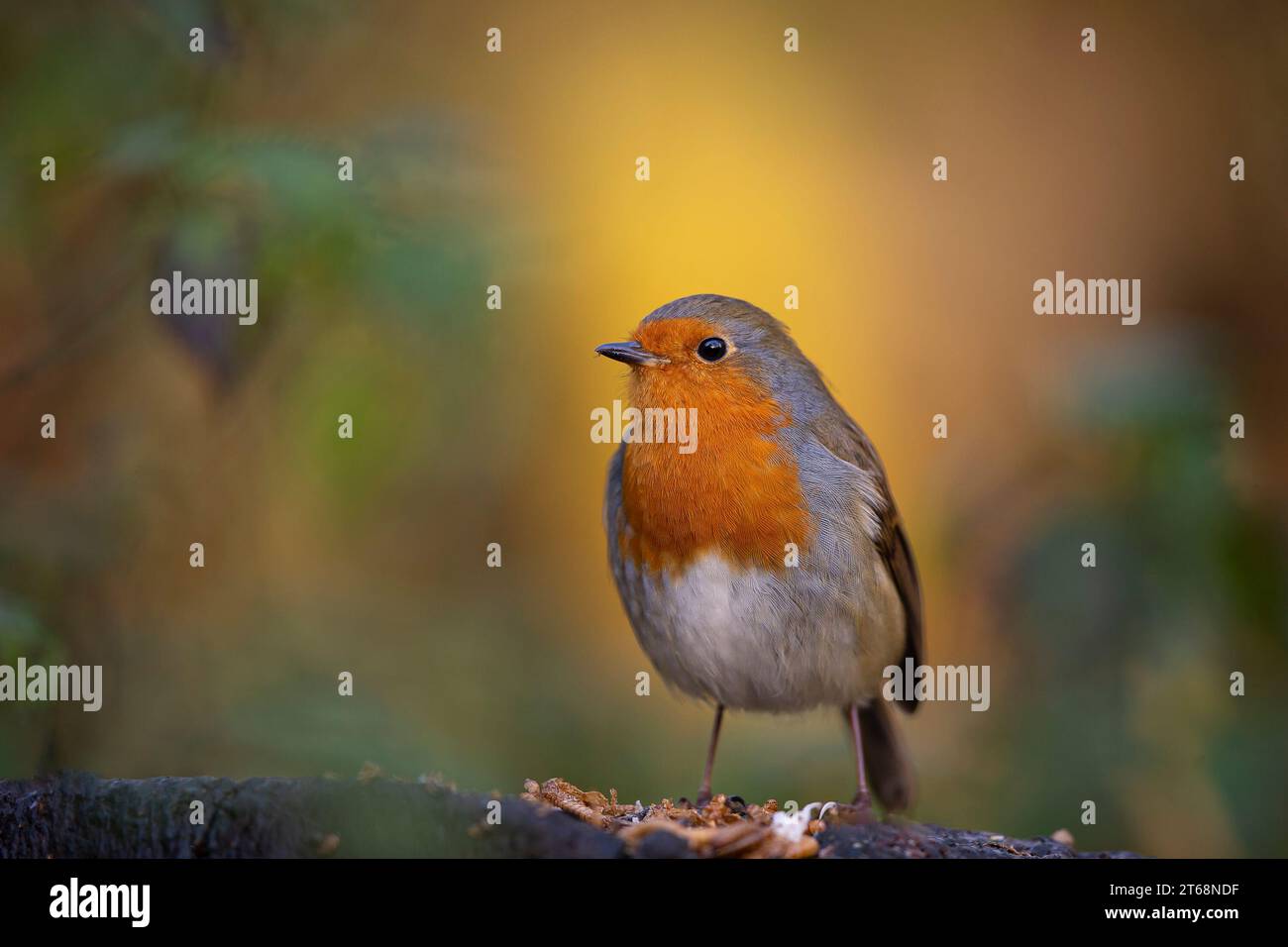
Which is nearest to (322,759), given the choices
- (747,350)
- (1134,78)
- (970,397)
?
(747,350)

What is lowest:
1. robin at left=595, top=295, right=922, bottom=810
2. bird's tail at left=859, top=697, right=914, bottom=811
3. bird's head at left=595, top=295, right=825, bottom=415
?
bird's tail at left=859, top=697, right=914, bottom=811

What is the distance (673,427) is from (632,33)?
417 centimetres

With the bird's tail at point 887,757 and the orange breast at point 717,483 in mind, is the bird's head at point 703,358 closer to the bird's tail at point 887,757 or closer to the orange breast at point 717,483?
the orange breast at point 717,483

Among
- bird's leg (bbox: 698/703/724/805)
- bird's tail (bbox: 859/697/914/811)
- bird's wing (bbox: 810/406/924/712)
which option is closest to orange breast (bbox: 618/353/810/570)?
bird's wing (bbox: 810/406/924/712)

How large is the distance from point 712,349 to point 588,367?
9.65 ft

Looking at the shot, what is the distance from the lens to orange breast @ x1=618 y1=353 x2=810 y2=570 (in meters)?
3.68

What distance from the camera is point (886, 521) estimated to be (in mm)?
4070

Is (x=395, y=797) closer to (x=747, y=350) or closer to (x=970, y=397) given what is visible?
(x=747, y=350)

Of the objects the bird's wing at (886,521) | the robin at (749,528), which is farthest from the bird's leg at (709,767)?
the bird's wing at (886,521)

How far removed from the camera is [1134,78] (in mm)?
7258

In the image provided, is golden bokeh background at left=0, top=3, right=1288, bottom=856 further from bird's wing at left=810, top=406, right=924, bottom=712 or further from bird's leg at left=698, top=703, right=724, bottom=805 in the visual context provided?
bird's leg at left=698, top=703, right=724, bottom=805

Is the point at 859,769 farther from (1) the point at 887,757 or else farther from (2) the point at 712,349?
(2) the point at 712,349

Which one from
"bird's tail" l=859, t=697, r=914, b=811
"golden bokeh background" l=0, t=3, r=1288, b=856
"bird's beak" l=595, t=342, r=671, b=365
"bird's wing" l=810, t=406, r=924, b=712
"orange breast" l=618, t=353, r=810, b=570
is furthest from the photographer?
"bird's tail" l=859, t=697, r=914, b=811

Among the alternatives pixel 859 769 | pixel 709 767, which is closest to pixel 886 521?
pixel 859 769
